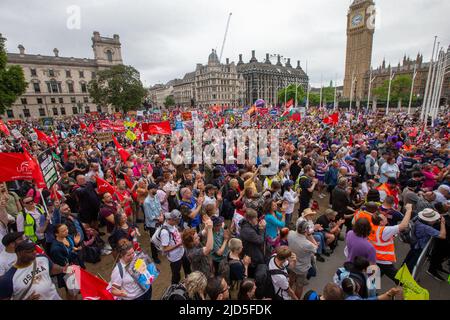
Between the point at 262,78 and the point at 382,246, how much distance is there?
110m

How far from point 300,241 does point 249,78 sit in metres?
107

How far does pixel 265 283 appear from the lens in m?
2.93

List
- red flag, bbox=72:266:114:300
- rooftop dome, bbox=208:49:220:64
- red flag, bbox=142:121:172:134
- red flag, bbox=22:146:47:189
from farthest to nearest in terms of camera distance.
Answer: rooftop dome, bbox=208:49:220:64
red flag, bbox=142:121:172:134
red flag, bbox=22:146:47:189
red flag, bbox=72:266:114:300

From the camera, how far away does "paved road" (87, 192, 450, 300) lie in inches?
161

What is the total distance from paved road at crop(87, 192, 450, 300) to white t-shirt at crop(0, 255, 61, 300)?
195 centimetres

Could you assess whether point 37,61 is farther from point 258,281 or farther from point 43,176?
point 258,281

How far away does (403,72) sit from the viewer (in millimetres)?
84750

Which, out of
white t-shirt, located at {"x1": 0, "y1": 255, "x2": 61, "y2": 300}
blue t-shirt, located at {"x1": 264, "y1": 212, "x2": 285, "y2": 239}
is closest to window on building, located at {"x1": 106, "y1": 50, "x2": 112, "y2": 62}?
white t-shirt, located at {"x1": 0, "y1": 255, "x2": 61, "y2": 300}

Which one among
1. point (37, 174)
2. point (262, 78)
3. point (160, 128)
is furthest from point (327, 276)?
point (262, 78)

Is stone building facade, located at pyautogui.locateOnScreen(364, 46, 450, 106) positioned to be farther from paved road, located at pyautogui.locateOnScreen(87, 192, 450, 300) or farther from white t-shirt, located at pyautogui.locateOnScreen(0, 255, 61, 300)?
white t-shirt, located at pyautogui.locateOnScreen(0, 255, 61, 300)

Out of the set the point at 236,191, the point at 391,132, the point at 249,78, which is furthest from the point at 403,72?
the point at 236,191

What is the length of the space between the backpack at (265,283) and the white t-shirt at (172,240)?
144 cm

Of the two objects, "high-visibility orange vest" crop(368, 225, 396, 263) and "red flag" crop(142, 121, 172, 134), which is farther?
"red flag" crop(142, 121, 172, 134)

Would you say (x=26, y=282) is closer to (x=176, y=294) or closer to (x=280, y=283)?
(x=176, y=294)
